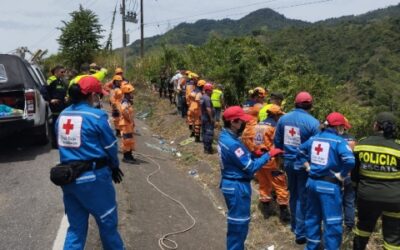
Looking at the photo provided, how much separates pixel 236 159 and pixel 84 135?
1711 millimetres

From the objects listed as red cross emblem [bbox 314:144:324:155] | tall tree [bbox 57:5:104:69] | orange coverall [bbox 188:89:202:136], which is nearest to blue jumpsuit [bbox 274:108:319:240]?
red cross emblem [bbox 314:144:324:155]

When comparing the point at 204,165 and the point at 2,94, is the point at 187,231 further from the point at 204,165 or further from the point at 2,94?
the point at 2,94

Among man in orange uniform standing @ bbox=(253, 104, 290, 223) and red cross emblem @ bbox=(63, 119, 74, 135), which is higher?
red cross emblem @ bbox=(63, 119, 74, 135)

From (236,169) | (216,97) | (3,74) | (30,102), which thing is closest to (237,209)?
(236,169)

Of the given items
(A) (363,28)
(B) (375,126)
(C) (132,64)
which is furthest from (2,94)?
(A) (363,28)

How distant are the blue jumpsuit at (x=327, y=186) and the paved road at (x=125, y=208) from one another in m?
1.43

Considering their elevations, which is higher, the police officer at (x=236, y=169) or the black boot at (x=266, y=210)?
the police officer at (x=236, y=169)

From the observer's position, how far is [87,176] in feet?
15.4

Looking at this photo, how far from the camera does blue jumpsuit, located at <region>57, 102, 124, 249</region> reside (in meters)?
4.72

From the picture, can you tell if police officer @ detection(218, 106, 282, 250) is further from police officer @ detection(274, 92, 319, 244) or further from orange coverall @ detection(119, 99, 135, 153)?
orange coverall @ detection(119, 99, 135, 153)

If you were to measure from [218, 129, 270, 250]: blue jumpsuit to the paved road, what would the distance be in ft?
3.65

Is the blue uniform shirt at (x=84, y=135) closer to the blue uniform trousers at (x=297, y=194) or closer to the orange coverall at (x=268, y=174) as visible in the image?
the blue uniform trousers at (x=297, y=194)

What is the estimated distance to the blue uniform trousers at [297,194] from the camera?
21.7 feet

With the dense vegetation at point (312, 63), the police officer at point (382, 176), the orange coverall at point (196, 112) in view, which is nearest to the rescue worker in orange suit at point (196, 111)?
the orange coverall at point (196, 112)
